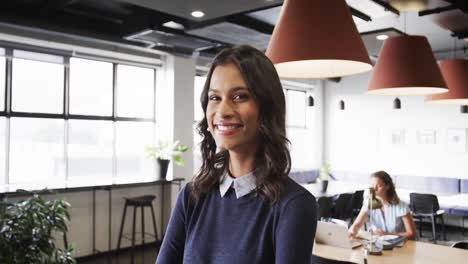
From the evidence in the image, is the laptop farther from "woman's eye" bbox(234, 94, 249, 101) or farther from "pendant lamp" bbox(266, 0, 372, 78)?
"woman's eye" bbox(234, 94, 249, 101)

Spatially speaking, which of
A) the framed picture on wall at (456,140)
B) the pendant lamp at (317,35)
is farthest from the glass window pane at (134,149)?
the framed picture on wall at (456,140)

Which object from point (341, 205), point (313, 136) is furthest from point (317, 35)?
point (313, 136)

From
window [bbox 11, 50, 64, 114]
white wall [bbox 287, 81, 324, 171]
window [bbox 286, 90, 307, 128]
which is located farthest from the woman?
white wall [bbox 287, 81, 324, 171]

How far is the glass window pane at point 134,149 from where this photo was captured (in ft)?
21.7

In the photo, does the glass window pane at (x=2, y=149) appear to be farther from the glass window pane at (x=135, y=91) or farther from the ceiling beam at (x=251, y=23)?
the ceiling beam at (x=251, y=23)

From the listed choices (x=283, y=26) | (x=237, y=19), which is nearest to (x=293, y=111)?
(x=237, y=19)

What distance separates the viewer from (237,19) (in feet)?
15.1

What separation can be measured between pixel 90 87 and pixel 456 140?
679 centimetres

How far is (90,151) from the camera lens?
20.6 feet

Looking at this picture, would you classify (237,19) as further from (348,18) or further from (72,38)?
(348,18)

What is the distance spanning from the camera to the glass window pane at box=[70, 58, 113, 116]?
238 inches

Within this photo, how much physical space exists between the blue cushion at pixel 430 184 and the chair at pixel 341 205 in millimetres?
2128

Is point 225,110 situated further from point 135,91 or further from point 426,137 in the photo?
point 426,137

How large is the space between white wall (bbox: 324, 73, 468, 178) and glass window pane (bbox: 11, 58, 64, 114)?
6519mm
